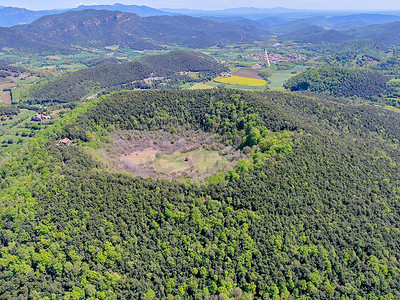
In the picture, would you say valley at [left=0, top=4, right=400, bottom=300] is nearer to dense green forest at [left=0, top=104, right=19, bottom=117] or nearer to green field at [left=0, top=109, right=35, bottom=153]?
green field at [left=0, top=109, right=35, bottom=153]

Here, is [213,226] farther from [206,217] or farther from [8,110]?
[8,110]

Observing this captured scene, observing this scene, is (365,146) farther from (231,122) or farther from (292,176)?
(231,122)

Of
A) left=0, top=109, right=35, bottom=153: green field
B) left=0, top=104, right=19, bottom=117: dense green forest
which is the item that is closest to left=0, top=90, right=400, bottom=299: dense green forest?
left=0, top=109, right=35, bottom=153: green field

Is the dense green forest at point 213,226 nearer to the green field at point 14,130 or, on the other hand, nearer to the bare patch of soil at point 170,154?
the bare patch of soil at point 170,154

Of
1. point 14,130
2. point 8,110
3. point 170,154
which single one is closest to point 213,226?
point 170,154

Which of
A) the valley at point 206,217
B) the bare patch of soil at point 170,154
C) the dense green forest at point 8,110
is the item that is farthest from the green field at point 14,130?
the bare patch of soil at point 170,154

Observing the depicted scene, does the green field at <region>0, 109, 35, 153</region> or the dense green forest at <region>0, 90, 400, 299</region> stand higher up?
the green field at <region>0, 109, 35, 153</region>

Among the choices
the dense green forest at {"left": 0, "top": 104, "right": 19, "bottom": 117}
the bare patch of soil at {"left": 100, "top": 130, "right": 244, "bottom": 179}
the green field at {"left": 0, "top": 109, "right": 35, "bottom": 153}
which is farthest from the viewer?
the dense green forest at {"left": 0, "top": 104, "right": 19, "bottom": 117}

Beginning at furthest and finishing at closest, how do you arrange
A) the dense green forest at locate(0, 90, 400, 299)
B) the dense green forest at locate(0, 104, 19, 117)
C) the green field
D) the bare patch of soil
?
the dense green forest at locate(0, 104, 19, 117) → the green field → the bare patch of soil → the dense green forest at locate(0, 90, 400, 299)

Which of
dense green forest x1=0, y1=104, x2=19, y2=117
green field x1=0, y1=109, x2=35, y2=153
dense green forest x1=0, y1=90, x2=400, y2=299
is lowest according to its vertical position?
Result: dense green forest x1=0, y1=90, x2=400, y2=299
